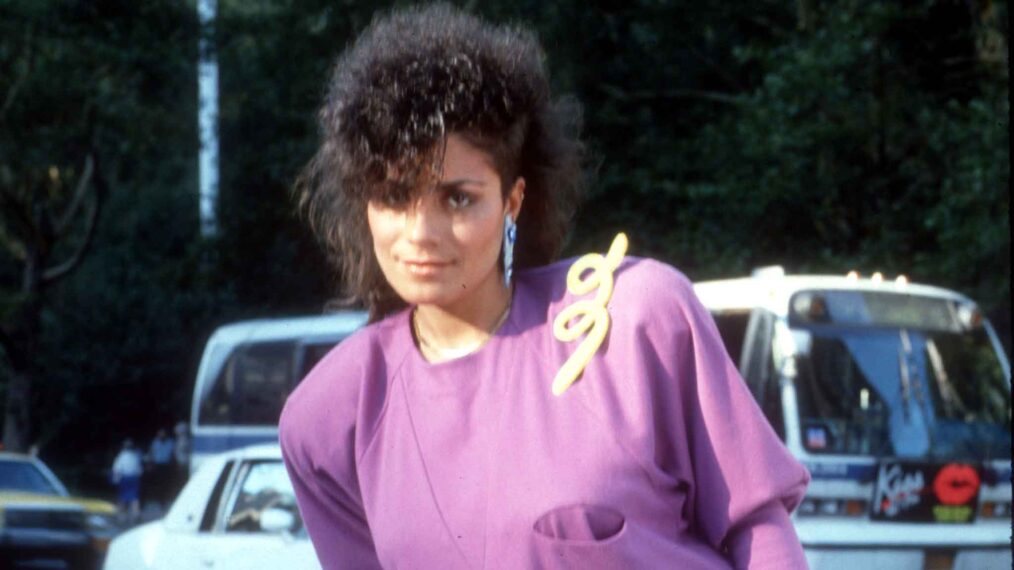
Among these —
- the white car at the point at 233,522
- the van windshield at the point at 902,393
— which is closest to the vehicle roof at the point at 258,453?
the white car at the point at 233,522

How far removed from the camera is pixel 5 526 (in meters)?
13.5

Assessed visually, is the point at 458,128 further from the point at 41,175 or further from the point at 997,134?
the point at 41,175

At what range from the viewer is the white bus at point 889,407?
10.9m

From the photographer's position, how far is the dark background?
1875 cm

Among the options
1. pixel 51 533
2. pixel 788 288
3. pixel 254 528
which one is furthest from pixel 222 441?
pixel 254 528

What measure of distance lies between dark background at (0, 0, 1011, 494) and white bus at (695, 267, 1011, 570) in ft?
6.95

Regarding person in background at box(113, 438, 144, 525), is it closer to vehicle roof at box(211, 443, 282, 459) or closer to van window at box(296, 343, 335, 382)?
van window at box(296, 343, 335, 382)

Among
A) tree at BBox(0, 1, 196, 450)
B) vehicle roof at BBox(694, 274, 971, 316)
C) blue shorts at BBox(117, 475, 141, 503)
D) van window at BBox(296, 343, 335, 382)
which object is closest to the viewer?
vehicle roof at BBox(694, 274, 971, 316)

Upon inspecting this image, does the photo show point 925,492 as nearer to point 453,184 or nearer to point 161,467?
point 453,184

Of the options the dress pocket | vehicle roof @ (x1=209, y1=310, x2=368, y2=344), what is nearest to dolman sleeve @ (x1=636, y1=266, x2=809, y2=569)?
the dress pocket

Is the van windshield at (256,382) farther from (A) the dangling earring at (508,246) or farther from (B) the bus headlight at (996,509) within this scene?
(A) the dangling earring at (508,246)

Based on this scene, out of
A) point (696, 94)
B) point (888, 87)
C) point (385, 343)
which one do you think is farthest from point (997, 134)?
point (385, 343)

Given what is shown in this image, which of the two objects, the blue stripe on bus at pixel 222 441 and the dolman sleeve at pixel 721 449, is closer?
the dolman sleeve at pixel 721 449

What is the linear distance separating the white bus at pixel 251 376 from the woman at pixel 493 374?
20.2 metres
